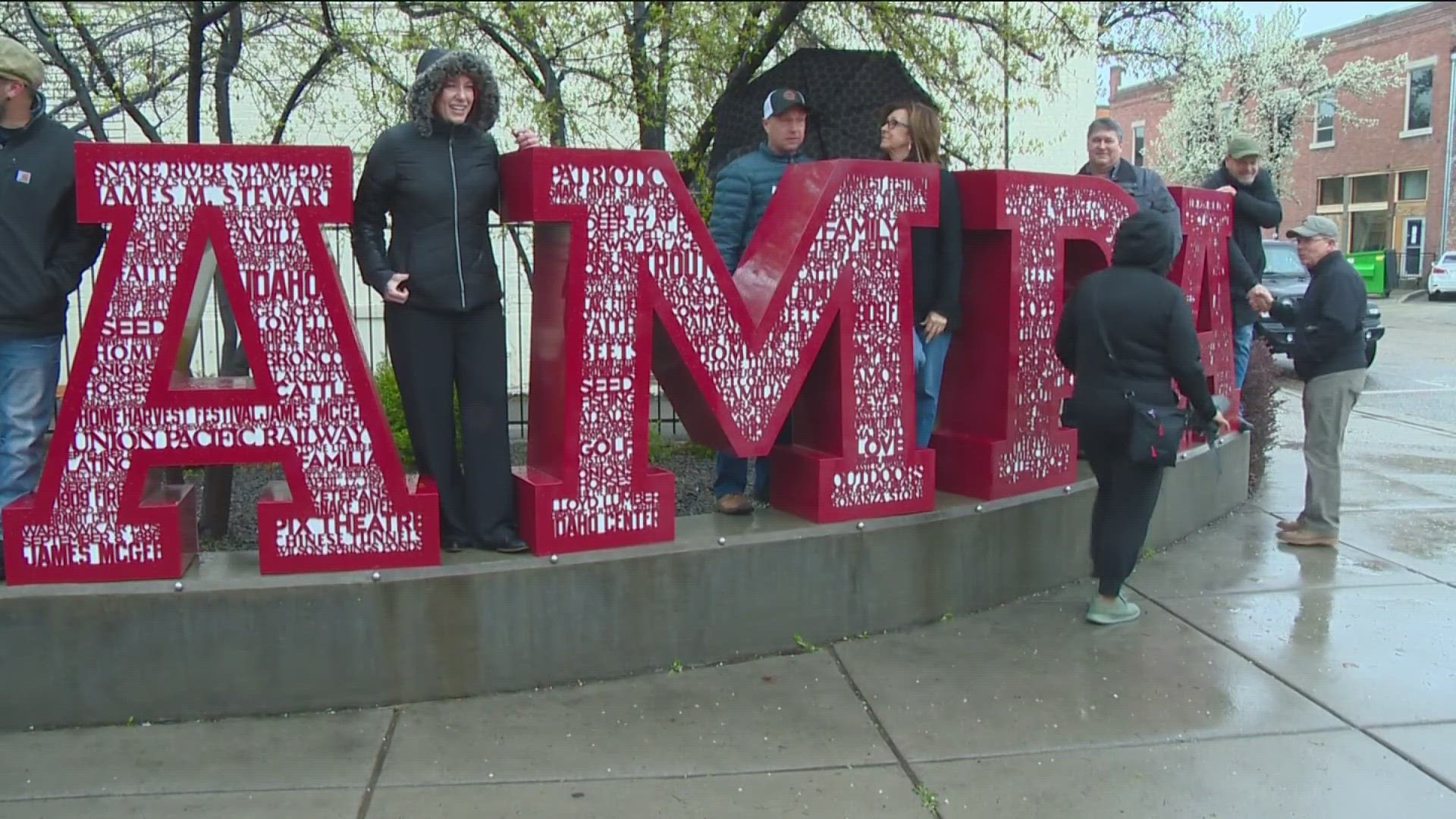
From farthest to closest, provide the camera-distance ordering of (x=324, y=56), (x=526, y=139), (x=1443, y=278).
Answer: (x=1443, y=278), (x=324, y=56), (x=526, y=139)

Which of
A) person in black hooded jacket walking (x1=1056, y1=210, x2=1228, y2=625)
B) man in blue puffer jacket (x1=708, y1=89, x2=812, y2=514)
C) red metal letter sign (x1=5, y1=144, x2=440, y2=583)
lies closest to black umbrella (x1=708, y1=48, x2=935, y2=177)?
man in blue puffer jacket (x1=708, y1=89, x2=812, y2=514)

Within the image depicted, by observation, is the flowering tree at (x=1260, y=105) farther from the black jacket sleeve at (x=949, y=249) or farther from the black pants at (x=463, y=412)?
the black pants at (x=463, y=412)

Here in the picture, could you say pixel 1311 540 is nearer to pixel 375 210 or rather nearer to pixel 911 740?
pixel 911 740

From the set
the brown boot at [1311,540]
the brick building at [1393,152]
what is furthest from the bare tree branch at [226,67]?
the brick building at [1393,152]

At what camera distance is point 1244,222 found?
23.4 feet

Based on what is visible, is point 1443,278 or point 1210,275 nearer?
point 1210,275

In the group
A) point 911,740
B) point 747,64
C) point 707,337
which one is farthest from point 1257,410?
point 911,740

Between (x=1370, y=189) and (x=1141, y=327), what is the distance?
132ft

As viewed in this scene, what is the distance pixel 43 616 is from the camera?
12.3 feet

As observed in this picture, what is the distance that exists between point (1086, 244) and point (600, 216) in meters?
2.60

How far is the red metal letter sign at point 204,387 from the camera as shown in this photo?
12.4ft

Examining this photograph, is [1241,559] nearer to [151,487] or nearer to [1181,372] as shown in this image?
[1181,372]

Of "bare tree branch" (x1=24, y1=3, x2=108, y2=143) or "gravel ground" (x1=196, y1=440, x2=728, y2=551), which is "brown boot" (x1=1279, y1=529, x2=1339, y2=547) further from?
"bare tree branch" (x1=24, y1=3, x2=108, y2=143)

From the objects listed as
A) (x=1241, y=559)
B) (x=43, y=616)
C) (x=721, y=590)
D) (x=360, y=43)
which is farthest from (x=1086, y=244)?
(x=43, y=616)
